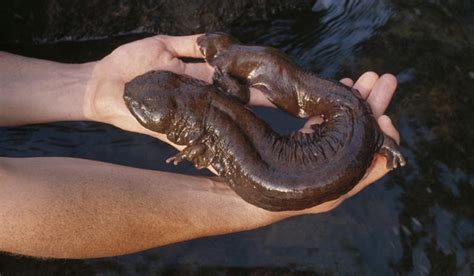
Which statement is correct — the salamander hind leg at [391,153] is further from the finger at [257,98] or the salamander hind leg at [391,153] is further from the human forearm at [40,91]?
the human forearm at [40,91]

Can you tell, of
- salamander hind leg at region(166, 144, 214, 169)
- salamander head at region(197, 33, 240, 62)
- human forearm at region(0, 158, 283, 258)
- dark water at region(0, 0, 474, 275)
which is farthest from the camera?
dark water at region(0, 0, 474, 275)

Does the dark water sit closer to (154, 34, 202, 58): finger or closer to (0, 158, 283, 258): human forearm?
(0, 158, 283, 258): human forearm

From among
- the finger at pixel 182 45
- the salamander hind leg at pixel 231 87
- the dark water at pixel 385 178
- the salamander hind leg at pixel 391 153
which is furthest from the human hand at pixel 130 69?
the salamander hind leg at pixel 391 153

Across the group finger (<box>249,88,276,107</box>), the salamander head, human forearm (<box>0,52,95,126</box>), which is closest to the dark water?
human forearm (<box>0,52,95,126</box>)

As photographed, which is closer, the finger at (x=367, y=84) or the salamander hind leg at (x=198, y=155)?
the salamander hind leg at (x=198, y=155)

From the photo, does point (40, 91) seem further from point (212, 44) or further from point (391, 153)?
point (391, 153)

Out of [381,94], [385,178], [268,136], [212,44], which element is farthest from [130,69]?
[385,178]

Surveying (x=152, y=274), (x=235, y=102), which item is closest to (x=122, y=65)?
(x=235, y=102)
